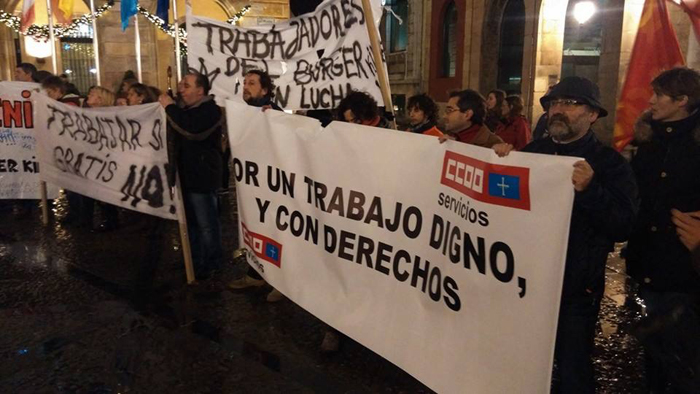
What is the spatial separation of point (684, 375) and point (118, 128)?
207 inches

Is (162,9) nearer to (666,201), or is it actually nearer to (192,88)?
(192,88)

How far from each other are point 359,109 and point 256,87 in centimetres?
125

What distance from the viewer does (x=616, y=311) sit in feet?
→ 15.9

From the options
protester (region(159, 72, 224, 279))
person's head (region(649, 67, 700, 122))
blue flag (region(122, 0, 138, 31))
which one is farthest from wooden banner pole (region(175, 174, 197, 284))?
blue flag (region(122, 0, 138, 31))

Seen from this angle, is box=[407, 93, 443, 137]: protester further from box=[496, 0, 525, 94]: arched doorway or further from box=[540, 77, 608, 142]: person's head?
box=[496, 0, 525, 94]: arched doorway

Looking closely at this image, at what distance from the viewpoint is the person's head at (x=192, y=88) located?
5164 millimetres

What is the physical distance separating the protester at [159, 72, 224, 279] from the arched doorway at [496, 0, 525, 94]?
530 inches

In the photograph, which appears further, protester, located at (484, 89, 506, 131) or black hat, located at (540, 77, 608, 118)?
protester, located at (484, 89, 506, 131)

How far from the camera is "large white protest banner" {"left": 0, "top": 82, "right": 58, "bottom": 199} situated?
741 centimetres

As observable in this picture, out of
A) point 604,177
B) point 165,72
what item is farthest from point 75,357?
point 165,72

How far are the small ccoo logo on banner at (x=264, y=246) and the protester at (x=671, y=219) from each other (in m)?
2.22

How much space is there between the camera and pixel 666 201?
2867 millimetres

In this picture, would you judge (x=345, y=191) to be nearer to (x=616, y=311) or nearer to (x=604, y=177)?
(x=604, y=177)

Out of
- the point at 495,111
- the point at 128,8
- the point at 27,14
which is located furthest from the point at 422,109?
the point at 27,14
